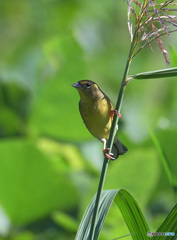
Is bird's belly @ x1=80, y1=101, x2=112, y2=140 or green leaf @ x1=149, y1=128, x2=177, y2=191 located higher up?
bird's belly @ x1=80, y1=101, x2=112, y2=140

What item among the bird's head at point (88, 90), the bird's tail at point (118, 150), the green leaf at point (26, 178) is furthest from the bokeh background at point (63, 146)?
the bird's head at point (88, 90)

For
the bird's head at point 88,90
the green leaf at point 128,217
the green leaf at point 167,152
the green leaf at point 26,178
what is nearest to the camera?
the green leaf at point 128,217

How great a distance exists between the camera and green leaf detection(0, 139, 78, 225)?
2.51 m

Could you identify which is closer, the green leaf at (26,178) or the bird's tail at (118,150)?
the bird's tail at (118,150)

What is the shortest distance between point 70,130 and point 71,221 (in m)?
0.70

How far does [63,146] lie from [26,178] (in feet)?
2.58

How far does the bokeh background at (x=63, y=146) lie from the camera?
2.52 m

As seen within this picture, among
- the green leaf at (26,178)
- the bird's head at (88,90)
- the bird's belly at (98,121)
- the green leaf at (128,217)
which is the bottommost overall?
the green leaf at (26,178)

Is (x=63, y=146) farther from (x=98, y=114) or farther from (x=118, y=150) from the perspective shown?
(x=98, y=114)

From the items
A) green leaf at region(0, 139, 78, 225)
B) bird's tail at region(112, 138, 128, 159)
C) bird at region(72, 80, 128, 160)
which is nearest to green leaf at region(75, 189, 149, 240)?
bird at region(72, 80, 128, 160)

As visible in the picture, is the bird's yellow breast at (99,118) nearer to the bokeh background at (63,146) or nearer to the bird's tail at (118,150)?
the bird's tail at (118,150)

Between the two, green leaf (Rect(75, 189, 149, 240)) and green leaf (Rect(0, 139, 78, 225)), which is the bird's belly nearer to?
green leaf (Rect(75, 189, 149, 240))

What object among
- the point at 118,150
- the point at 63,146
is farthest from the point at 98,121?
the point at 63,146

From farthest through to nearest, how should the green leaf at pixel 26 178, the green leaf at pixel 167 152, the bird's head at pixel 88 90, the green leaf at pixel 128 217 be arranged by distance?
the green leaf at pixel 26 178 < the bird's head at pixel 88 90 < the green leaf at pixel 167 152 < the green leaf at pixel 128 217
